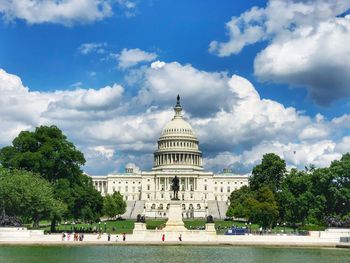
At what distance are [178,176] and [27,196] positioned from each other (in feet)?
381

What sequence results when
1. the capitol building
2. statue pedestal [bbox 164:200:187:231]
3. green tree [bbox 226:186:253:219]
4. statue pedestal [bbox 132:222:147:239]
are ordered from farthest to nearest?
1. the capitol building
2. green tree [bbox 226:186:253:219]
3. statue pedestal [bbox 164:200:187:231]
4. statue pedestal [bbox 132:222:147:239]

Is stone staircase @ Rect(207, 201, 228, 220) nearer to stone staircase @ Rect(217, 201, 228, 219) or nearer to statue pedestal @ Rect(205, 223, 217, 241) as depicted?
stone staircase @ Rect(217, 201, 228, 219)

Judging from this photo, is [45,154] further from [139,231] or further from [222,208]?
[222,208]

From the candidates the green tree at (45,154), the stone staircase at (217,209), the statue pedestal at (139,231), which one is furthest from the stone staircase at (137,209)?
the statue pedestal at (139,231)

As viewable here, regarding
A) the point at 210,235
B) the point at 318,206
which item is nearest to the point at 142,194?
the point at 318,206

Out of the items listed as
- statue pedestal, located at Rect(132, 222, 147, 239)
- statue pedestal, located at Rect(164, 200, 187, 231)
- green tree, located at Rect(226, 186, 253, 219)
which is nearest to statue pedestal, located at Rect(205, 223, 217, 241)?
statue pedestal, located at Rect(164, 200, 187, 231)

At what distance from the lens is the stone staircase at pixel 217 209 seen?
484 feet

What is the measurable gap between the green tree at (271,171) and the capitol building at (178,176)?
266 feet

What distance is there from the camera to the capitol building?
180625 millimetres

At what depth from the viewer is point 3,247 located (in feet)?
158

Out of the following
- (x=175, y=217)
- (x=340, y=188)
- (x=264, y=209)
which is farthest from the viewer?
(x=264, y=209)

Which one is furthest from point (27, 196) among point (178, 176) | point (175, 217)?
point (178, 176)

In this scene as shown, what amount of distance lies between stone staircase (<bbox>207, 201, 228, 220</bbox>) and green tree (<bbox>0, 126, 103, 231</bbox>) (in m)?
73.5

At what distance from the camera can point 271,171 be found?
9094 cm
